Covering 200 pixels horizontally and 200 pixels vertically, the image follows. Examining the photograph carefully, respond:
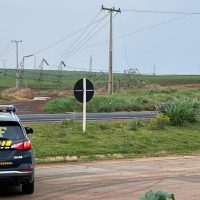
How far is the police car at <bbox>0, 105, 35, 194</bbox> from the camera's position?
398 inches

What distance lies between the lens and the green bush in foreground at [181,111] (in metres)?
26.0

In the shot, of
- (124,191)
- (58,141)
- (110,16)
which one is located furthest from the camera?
(110,16)

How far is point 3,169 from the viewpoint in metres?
10.1

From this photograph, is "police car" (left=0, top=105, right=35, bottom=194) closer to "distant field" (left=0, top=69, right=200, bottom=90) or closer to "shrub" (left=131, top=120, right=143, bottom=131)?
"shrub" (left=131, top=120, right=143, bottom=131)

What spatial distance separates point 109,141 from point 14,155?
36.5 feet

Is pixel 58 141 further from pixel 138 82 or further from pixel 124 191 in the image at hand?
pixel 138 82

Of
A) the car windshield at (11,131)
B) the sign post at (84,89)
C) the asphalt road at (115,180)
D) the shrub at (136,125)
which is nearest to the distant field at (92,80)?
the shrub at (136,125)

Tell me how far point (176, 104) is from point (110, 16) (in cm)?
2867

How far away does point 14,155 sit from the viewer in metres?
10.2

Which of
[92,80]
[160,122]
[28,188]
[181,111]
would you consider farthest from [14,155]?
[92,80]

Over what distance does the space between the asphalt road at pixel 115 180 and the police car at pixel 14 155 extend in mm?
486

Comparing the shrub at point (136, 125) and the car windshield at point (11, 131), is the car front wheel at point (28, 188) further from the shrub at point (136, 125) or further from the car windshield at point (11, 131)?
the shrub at point (136, 125)

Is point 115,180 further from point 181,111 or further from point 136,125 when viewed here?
point 181,111

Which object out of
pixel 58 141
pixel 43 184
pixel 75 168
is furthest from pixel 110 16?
pixel 43 184
